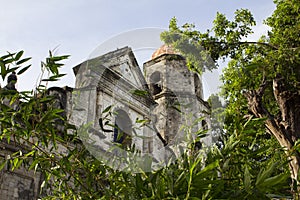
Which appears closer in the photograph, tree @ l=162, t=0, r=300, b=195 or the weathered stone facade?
the weathered stone facade

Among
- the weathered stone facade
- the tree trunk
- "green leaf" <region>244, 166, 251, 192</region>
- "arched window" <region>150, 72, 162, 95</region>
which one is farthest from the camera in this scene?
the tree trunk

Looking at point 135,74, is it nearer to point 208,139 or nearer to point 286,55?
point 208,139

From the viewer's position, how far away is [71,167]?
1.92m

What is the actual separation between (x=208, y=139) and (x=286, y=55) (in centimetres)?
609

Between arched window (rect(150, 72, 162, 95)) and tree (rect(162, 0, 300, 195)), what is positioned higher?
tree (rect(162, 0, 300, 195))

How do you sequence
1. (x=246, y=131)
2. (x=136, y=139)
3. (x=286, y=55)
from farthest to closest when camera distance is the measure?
(x=286, y=55), (x=136, y=139), (x=246, y=131)

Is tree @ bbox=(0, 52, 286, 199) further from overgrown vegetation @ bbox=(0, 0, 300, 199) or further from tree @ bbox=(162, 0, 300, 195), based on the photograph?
tree @ bbox=(162, 0, 300, 195)

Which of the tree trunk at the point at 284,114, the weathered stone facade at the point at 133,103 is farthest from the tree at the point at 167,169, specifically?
the tree trunk at the point at 284,114

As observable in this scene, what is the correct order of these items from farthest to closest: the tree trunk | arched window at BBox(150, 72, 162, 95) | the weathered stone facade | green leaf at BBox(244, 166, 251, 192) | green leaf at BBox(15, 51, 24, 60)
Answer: the tree trunk
arched window at BBox(150, 72, 162, 95)
the weathered stone facade
green leaf at BBox(15, 51, 24, 60)
green leaf at BBox(244, 166, 251, 192)

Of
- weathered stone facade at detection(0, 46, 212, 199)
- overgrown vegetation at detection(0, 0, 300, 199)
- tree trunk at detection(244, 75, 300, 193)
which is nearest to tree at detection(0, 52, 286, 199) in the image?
overgrown vegetation at detection(0, 0, 300, 199)

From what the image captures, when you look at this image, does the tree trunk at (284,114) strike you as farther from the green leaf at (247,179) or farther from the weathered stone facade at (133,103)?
the green leaf at (247,179)

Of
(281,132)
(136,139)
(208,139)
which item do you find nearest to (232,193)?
(208,139)

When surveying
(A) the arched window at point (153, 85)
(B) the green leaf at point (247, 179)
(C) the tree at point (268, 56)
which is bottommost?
(B) the green leaf at point (247, 179)

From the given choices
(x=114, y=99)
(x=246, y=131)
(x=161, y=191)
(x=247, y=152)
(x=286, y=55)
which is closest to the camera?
(x=161, y=191)
